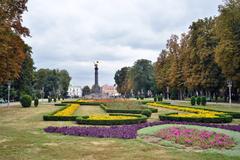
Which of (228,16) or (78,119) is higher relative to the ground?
(228,16)

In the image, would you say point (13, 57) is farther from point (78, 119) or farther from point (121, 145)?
point (121, 145)

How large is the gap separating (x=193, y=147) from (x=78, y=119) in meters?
9.48

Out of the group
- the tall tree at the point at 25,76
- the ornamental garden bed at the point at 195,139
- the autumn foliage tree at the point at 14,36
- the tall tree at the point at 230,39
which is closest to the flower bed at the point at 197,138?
the ornamental garden bed at the point at 195,139

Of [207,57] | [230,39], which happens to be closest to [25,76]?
[207,57]

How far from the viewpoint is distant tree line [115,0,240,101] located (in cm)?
3700

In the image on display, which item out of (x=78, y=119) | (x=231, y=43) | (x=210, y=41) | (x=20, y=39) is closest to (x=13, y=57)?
(x=20, y=39)

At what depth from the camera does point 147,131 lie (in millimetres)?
14508

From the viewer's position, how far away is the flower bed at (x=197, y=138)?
11156 millimetres

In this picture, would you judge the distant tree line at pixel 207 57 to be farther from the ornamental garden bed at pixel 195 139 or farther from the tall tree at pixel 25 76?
the tall tree at pixel 25 76

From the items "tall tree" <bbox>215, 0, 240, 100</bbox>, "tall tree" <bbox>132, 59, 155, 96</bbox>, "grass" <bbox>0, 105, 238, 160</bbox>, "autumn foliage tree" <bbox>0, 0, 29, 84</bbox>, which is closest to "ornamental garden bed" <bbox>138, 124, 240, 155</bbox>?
"grass" <bbox>0, 105, 238, 160</bbox>

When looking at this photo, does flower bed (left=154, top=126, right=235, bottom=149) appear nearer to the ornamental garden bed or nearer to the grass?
the ornamental garden bed

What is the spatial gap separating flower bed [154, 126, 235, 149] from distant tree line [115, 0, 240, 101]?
2515cm

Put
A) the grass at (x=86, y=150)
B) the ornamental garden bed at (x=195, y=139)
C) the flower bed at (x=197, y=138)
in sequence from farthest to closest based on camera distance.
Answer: the flower bed at (x=197, y=138), the ornamental garden bed at (x=195, y=139), the grass at (x=86, y=150)

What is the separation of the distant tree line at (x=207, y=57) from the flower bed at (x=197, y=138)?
25145 mm
